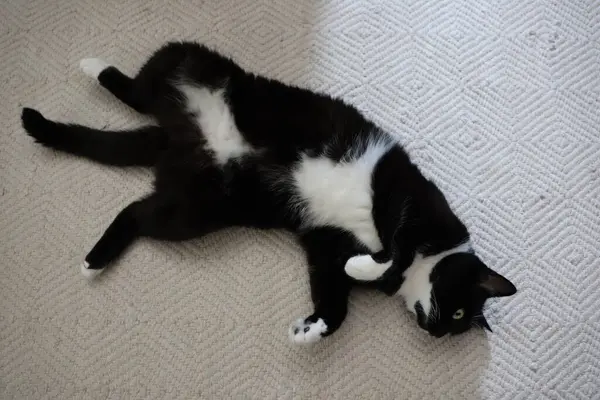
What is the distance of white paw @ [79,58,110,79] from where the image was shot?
143cm

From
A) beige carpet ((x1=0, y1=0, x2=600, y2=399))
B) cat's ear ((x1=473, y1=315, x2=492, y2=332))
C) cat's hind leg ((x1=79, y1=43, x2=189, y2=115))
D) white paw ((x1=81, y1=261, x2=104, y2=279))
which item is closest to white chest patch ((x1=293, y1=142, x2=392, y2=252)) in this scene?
beige carpet ((x1=0, y1=0, x2=600, y2=399))

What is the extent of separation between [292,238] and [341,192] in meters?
0.18

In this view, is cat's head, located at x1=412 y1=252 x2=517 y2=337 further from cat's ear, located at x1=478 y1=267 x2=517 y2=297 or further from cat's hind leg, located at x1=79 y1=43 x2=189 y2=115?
cat's hind leg, located at x1=79 y1=43 x2=189 y2=115

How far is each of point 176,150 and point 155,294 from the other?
0.34 meters

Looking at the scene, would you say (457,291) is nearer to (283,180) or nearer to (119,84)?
(283,180)

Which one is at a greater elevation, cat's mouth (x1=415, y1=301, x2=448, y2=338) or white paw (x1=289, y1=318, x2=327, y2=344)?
cat's mouth (x1=415, y1=301, x2=448, y2=338)

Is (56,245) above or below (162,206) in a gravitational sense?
below

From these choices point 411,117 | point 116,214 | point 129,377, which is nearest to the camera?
point 129,377

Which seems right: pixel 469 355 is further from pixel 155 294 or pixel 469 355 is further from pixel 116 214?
pixel 116 214

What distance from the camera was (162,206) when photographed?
52.0 inches

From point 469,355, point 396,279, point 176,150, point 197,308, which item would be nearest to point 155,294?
point 197,308

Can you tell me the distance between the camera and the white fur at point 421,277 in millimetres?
1260

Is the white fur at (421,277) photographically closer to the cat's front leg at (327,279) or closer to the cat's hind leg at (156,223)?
the cat's front leg at (327,279)

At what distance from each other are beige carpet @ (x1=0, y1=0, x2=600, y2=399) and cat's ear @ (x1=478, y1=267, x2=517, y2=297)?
141 millimetres
